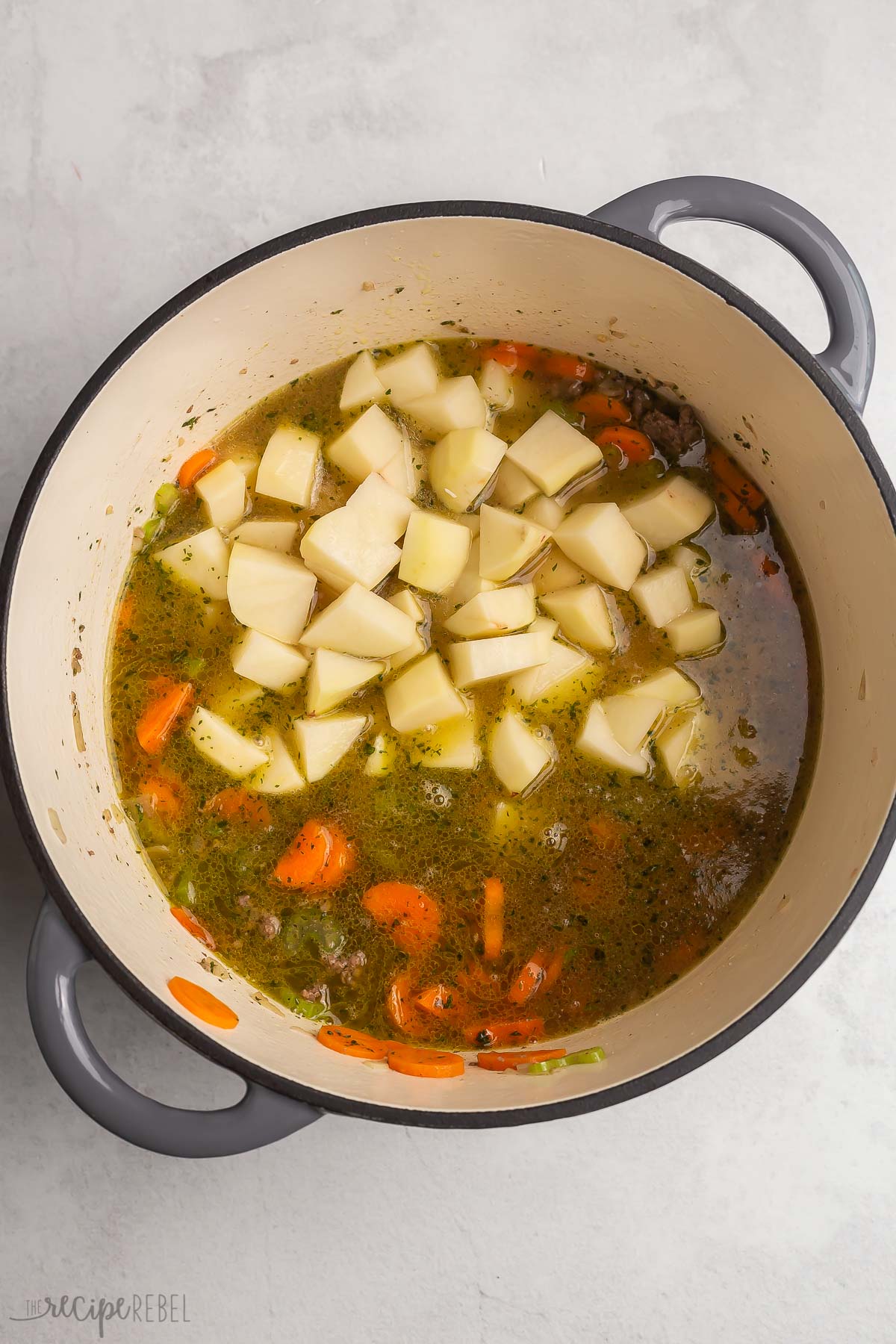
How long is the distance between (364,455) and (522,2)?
1.18 metres

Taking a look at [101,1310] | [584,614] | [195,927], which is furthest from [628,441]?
[101,1310]

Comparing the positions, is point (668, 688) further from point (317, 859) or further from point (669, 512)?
point (317, 859)

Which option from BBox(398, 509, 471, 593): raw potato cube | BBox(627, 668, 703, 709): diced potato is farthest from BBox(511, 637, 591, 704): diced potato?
BBox(398, 509, 471, 593): raw potato cube

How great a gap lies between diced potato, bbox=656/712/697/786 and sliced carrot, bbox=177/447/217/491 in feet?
3.96

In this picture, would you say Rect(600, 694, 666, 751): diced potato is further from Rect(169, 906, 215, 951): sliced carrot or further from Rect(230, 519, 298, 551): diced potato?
Rect(169, 906, 215, 951): sliced carrot

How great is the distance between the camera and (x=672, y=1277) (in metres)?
2.31

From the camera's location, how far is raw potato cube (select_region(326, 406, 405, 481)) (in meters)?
2.20

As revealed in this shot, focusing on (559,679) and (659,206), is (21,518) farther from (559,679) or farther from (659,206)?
(659,206)

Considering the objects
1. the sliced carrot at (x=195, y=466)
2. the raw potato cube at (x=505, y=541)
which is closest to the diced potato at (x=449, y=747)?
the raw potato cube at (x=505, y=541)

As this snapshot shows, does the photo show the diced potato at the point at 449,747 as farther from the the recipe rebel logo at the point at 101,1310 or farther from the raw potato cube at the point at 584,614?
the the recipe rebel logo at the point at 101,1310

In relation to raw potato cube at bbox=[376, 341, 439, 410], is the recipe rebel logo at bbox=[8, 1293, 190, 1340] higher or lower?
lower

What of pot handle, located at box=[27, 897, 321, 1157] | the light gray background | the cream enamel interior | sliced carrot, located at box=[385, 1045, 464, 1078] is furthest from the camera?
the light gray background

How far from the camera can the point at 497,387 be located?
2301mm

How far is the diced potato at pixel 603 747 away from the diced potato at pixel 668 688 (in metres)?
0.09
